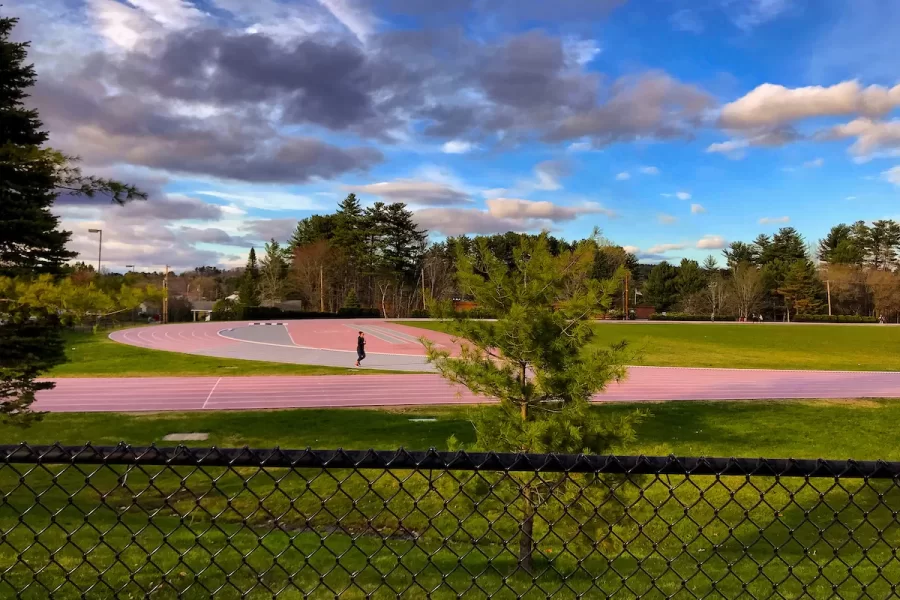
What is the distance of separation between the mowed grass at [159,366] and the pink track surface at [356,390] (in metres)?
1.60

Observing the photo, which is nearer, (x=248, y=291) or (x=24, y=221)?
(x=24, y=221)

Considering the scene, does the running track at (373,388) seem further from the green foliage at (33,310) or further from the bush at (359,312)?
the bush at (359,312)

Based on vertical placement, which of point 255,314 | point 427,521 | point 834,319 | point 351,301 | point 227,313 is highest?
point 351,301

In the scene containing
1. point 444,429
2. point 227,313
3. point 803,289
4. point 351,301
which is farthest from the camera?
point 803,289

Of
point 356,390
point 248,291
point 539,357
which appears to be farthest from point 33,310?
point 248,291

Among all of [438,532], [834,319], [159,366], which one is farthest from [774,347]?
[438,532]

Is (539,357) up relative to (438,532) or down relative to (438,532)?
up

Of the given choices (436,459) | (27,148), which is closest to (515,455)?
(436,459)

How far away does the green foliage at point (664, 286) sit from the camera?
85000 millimetres

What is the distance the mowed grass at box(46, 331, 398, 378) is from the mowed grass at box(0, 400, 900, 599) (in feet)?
26.7

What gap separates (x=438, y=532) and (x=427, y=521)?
4934 millimetres

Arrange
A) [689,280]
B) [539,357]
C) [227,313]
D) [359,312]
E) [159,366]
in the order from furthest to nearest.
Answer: [689,280] → [359,312] → [227,313] → [159,366] → [539,357]

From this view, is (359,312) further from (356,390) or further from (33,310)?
(33,310)

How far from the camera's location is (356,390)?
67.7ft
